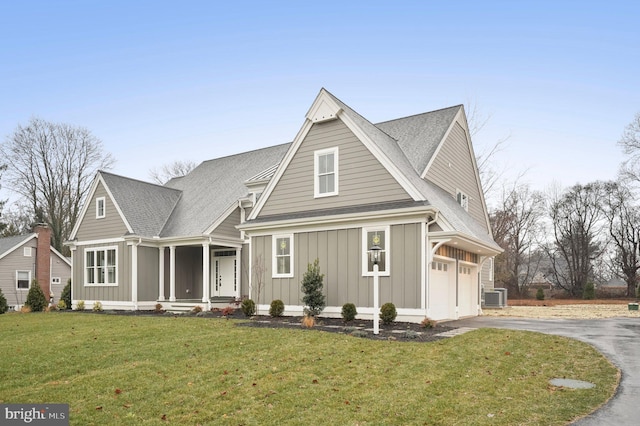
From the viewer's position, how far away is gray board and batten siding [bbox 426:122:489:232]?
18219 millimetres

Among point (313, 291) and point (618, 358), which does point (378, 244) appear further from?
point (618, 358)

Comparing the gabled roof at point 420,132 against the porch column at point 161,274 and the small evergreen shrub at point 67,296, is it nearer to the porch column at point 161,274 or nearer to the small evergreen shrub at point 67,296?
the porch column at point 161,274

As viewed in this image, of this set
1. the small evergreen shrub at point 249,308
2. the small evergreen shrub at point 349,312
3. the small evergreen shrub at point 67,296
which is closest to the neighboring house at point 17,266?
the small evergreen shrub at point 67,296

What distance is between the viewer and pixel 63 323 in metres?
16.2

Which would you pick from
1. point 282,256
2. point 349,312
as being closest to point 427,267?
point 349,312

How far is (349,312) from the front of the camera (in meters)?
14.1

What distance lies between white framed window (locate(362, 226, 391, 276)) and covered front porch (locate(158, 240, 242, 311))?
807 cm

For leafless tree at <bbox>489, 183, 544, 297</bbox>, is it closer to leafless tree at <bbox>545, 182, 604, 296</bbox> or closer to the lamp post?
leafless tree at <bbox>545, 182, 604, 296</bbox>

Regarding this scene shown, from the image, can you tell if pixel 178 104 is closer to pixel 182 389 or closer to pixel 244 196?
pixel 244 196

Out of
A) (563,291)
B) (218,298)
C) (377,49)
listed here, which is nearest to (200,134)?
(218,298)

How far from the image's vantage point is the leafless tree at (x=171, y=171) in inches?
2111

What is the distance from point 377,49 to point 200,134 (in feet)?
56.5

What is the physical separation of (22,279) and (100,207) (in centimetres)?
1697

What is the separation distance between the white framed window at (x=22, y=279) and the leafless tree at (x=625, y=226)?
52.4 m
